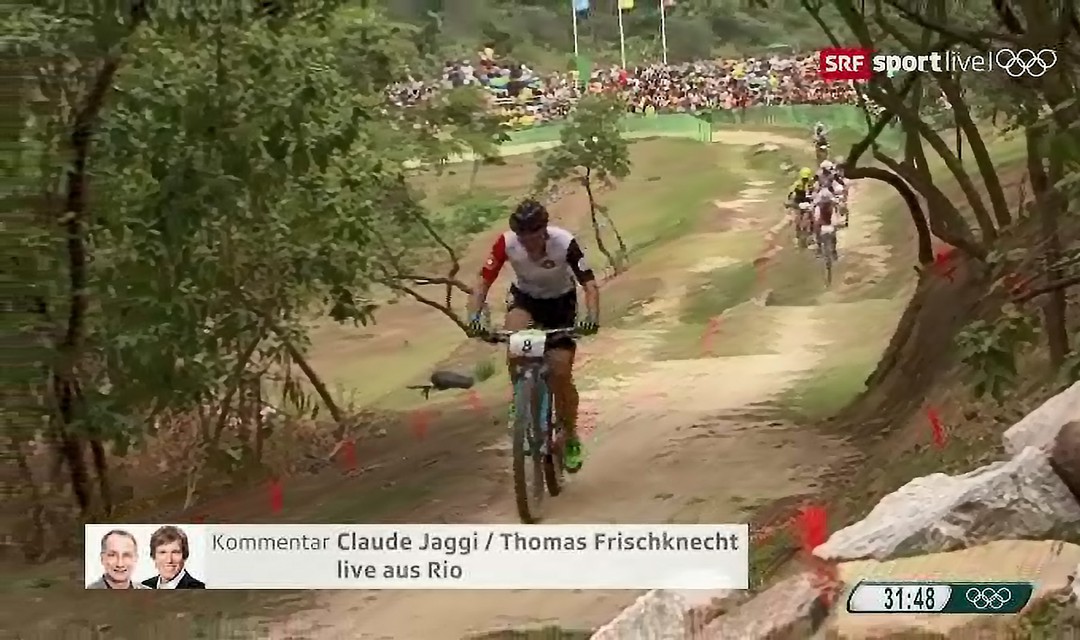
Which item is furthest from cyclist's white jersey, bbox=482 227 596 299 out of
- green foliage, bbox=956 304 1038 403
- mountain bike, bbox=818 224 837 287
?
green foliage, bbox=956 304 1038 403

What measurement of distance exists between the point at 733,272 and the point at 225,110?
799 millimetres

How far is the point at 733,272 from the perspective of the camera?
5.46ft

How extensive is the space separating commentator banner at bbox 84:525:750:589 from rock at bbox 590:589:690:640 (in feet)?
0.07

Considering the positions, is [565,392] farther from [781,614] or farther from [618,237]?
[781,614]

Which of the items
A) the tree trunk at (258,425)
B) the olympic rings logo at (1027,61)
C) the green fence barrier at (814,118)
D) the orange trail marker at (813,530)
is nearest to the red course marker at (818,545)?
the orange trail marker at (813,530)

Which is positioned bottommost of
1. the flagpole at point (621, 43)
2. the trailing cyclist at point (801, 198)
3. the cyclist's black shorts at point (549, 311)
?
the cyclist's black shorts at point (549, 311)

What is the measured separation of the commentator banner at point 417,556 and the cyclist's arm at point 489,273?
1.11ft

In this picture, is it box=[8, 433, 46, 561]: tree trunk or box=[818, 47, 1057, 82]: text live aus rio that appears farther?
box=[8, 433, 46, 561]: tree trunk

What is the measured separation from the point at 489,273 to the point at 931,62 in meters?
0.70

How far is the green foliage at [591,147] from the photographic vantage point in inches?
64.7

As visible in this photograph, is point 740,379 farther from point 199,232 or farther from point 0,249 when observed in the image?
point 0,249

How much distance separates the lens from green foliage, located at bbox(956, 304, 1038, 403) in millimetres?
1566

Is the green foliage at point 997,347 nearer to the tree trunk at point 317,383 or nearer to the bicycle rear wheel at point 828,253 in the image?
the bicycle rear wheel at point 828,253

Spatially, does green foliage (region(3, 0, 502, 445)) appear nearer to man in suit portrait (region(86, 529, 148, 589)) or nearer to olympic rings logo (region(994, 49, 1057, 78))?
man in suit portrait (region(86, 529, 148, 589))
